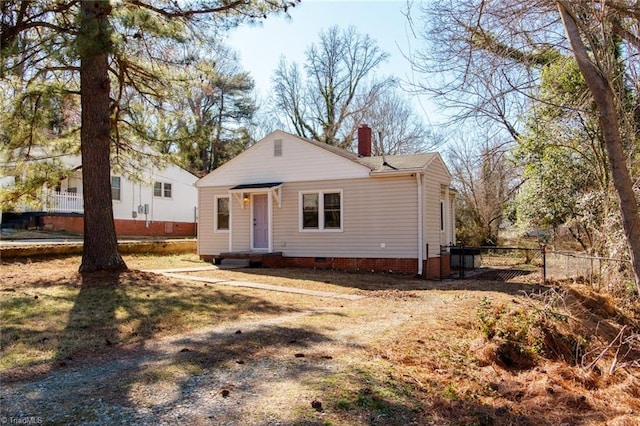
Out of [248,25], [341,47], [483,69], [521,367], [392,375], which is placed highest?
[341,47]

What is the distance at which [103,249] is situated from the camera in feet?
33.2

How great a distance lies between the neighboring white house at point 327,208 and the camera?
1363 cm

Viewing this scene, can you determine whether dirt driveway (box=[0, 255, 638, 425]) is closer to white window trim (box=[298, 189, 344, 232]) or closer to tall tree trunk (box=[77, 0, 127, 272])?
tall tree trunk (box=[77, 0, 127, 272])

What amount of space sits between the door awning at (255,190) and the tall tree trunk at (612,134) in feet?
36.2

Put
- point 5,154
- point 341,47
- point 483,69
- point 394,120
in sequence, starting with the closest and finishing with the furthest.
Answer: point 483,69, point 5,154, point 394,120, point 341,47

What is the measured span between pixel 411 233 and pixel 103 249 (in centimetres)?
819

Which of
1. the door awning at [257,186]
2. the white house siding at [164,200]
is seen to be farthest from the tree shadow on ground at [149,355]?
the white house siding at [164,200]

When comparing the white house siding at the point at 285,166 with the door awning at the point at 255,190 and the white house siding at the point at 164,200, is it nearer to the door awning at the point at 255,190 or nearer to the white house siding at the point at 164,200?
the door awning at the point at 255,190

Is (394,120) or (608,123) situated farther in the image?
(394,120)

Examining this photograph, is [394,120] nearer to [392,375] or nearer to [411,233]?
[411,233]

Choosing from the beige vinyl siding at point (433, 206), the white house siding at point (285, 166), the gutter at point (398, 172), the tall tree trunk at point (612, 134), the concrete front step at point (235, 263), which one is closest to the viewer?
the tall tree trunk at point (612, 134)

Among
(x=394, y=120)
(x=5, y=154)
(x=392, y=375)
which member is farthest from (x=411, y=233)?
(x=394, y=120)

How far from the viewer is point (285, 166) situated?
51.0ft

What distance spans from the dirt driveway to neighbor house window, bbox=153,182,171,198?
20.5m
